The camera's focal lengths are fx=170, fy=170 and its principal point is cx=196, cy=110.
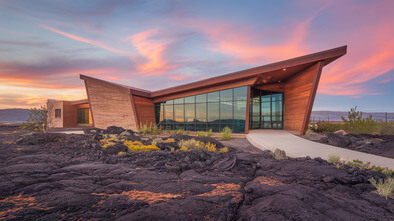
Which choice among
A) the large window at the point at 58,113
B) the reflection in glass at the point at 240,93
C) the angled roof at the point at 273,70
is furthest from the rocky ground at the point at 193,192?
the large window at the point at 58,113

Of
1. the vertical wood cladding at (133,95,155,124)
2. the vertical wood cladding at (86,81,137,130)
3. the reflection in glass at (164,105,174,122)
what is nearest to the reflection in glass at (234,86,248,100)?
the reflection in glass at (164,105,174,122)

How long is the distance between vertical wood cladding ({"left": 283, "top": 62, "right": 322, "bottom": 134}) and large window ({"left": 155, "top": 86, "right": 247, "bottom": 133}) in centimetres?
396

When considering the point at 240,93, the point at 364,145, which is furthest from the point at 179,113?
the point at 364,145

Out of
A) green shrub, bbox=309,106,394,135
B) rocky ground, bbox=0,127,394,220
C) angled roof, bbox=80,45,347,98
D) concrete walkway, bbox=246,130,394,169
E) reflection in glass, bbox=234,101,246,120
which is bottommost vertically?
concrete walkway, bbox=246,130,394,169

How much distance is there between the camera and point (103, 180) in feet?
10.6

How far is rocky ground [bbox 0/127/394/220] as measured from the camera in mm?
2041

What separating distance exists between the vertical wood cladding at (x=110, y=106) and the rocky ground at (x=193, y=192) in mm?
12958

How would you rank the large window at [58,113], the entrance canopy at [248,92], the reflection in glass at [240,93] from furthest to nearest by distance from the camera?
1. the large window at [58,113]
2. the reflection in glass at [240,93]
3. the entrance canopy at [248,92]

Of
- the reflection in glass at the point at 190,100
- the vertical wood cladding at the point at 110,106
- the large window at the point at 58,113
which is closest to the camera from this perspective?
the reflection in glass at the point at 190,100

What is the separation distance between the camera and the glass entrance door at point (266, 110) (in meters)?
16.8

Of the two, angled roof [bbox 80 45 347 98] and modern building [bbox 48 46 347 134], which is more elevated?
angled roof [bbox 80 45 347 98]

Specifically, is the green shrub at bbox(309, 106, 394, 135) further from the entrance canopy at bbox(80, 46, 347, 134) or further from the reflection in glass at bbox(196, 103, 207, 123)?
the reflection in glass at bbox(196, 103, 207, 123)

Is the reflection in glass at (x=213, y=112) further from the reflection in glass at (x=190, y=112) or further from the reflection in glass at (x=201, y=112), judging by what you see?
the reflection in glass at (x=190, y=112)

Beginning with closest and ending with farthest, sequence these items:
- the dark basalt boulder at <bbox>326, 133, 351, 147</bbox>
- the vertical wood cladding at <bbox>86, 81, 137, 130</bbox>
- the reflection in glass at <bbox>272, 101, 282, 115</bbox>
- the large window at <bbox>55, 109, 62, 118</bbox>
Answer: the dark basalt boulder at <bbox>326, 133, 351, 147</bbox>, the reflection in glass at <bbox>272, 101, 282, 115</bbox>, the vertical wood cladding at <bbox>86, 81, 137, 130</bbox>, the large window at <bbox>55, 109, 62, 118</bbox>
